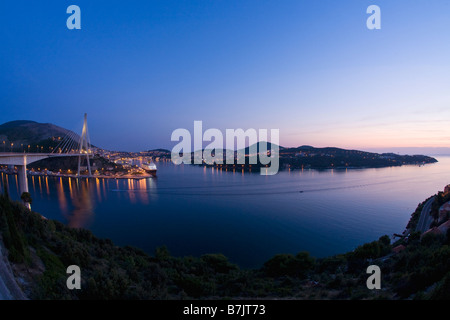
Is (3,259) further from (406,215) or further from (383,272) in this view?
(406,215)

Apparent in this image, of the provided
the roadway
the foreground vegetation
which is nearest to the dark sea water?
the roadway

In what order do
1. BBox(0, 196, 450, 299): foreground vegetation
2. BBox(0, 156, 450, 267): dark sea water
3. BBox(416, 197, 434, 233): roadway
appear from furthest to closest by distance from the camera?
BBox(416, 197, 434, 233): roadway → BBox(0, 156, 450, 267): dark sea water → BBox(0, 196, 450, 299): foreground vegetation

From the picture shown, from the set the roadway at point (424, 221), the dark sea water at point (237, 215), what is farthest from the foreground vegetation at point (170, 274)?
the roadway at point (424, 221)

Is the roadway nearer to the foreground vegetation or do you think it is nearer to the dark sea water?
the dark sea water

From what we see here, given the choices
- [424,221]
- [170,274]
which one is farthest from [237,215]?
[170,274]

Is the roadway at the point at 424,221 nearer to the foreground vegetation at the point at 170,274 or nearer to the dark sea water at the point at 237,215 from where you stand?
the dark sea water at the point at 237,215

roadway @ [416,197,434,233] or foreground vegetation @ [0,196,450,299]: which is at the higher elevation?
foreground vegetation @ [0,196,450,299]

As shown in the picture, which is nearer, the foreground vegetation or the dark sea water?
the foreground vegetation
